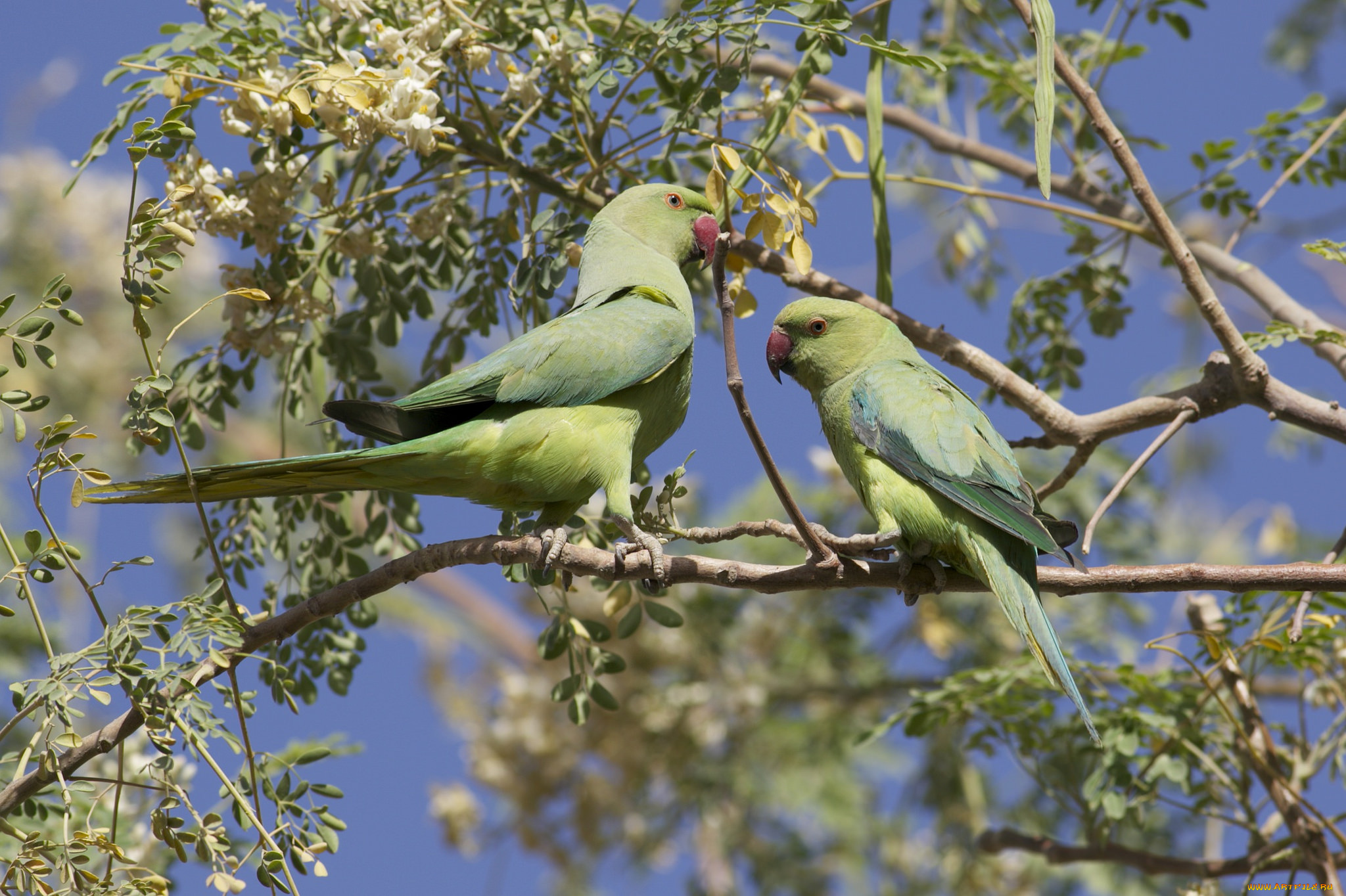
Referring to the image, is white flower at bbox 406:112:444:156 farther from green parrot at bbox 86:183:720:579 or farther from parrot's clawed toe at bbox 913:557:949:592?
parrot's clawed toe at bbox 913:557:949:592

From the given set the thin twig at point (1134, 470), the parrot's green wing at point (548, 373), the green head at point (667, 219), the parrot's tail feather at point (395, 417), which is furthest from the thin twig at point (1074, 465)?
the parrot's tail feather at point (395, 417)

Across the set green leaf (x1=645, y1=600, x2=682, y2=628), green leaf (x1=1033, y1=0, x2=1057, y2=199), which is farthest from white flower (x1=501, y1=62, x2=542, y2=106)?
green leaf (x1=645, y1=600, x2=682, y2=628)

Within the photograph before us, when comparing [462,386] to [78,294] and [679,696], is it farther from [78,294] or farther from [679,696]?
[78,294]

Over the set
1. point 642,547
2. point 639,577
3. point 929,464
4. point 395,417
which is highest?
point 395,417

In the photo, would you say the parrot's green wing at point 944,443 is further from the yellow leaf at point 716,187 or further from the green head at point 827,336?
the yellow leaf at point 716,187

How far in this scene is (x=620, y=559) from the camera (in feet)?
8.07

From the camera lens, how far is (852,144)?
133 inches

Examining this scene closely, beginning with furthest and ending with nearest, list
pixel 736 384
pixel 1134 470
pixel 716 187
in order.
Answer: pixel 716 187, pixel 1134 470, pixel 736 384

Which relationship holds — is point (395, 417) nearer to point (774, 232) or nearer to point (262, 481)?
point (262, 481)

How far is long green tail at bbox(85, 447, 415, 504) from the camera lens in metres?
2.32

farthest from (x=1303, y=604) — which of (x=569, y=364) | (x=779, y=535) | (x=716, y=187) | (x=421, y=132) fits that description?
(x=421, y=132)

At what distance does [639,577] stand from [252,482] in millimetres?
866

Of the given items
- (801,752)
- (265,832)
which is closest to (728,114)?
(265,832)

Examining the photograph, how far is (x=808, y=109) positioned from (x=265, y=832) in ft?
8.88
